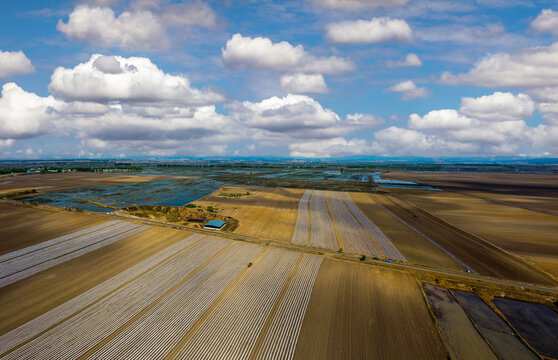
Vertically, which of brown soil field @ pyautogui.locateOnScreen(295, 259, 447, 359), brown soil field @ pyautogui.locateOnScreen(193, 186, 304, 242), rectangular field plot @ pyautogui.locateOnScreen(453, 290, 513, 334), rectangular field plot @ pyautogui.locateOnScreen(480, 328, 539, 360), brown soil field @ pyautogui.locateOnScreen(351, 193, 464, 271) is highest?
brown soil field @ pyautogui.locateOnScreen(193, 186, 304, 242)

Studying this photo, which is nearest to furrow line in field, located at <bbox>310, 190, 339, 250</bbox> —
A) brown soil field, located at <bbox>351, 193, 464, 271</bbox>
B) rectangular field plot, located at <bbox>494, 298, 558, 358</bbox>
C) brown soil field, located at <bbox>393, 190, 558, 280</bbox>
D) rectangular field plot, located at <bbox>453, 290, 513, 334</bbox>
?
brown soil field, located at <bbox>351, 193, 464, 271</bbox>

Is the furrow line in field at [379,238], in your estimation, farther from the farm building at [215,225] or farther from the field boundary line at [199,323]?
the farm building at [215,225]

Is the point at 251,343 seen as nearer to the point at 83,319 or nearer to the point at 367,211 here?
the point at 83,319

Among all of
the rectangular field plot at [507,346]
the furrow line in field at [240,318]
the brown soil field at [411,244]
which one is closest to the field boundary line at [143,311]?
the furrow line in field at [240,318]

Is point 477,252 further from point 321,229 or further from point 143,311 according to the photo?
point 143,311

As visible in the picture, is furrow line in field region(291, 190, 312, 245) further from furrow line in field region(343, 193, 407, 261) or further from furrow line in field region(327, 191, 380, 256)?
furrow line in field region(343, 193, 407, 261)

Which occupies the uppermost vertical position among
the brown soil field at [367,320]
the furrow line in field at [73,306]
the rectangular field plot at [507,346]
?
the furrow line in field at [73,306]

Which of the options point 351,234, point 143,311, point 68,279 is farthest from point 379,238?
point 68,279
